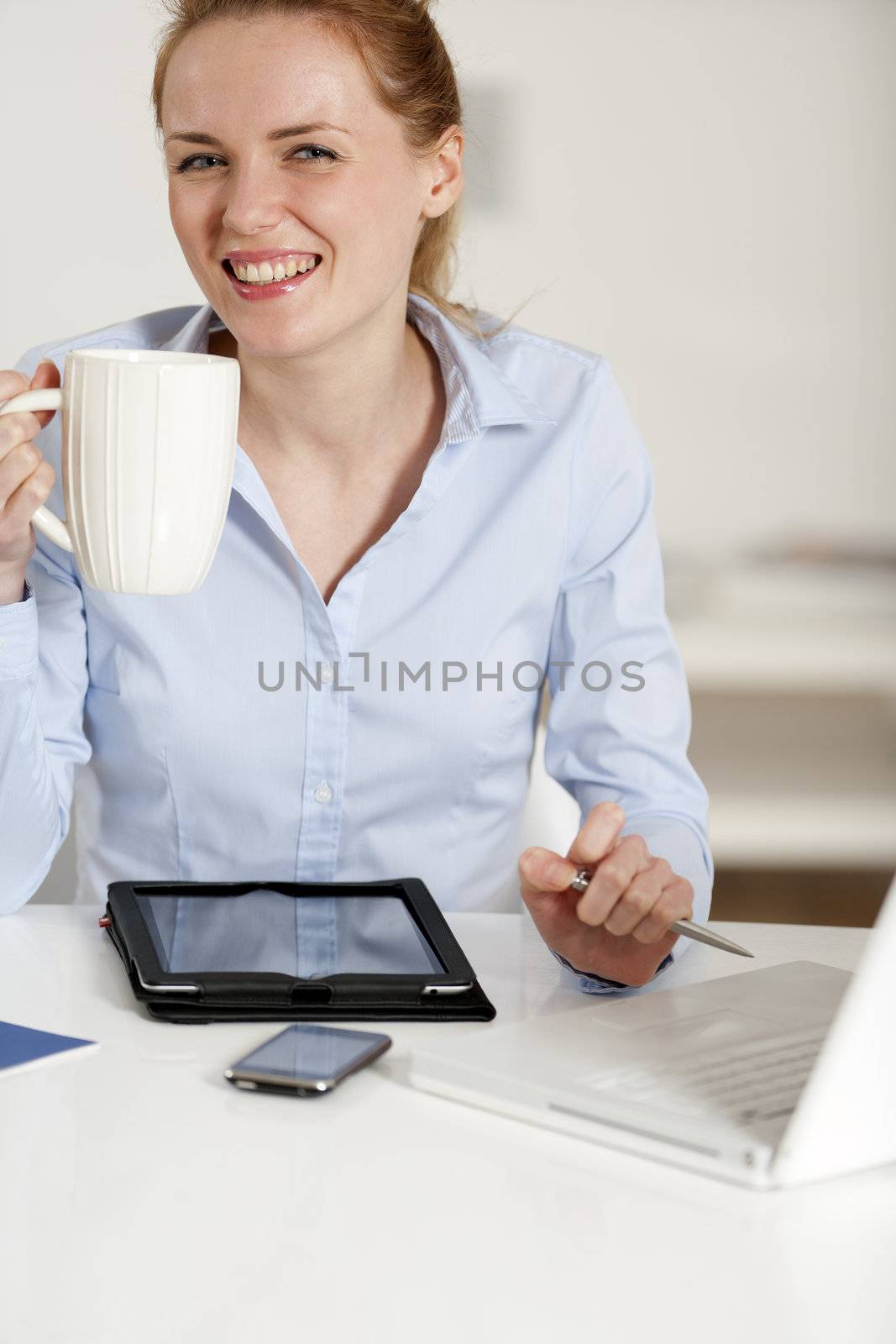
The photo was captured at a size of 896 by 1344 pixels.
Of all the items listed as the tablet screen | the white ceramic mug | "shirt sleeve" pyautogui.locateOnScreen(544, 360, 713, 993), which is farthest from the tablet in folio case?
"shirt sleeve" pyautogui.locateOnScreen(544, 360, 713, 993)

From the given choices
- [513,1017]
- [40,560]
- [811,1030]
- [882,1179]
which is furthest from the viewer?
[40,560]

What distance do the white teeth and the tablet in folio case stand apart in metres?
0.53

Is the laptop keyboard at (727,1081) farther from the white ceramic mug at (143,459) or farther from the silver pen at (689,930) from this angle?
the white ceramic mug at (143,459)

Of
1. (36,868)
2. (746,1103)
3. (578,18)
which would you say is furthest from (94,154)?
(746,1103)

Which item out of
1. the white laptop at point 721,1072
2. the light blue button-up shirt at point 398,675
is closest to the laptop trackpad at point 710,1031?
the white laptop at point 721,1072

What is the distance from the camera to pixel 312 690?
4.74 ft

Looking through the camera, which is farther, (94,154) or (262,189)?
(94,154)

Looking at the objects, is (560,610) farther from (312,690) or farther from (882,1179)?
(882,1179)

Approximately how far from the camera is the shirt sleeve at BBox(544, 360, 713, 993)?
4.71 feet

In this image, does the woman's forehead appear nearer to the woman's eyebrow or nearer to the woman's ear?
the woman's eyebrow

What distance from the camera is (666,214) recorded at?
3.00 m

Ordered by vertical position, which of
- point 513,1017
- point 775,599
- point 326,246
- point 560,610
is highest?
point 326,246

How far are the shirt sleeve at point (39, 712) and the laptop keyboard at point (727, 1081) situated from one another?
0.60 m

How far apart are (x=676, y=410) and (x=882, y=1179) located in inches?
98.2
